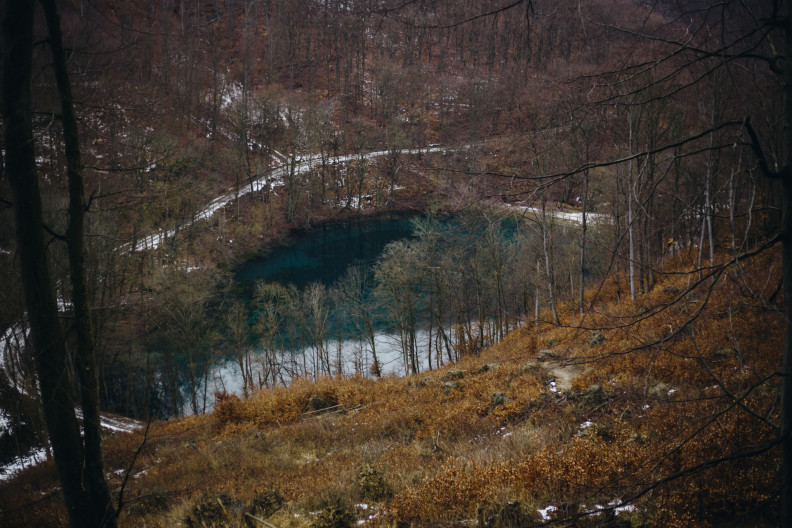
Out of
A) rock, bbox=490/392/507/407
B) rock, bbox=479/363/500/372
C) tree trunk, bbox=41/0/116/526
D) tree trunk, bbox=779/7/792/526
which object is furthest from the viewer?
rock, bbox=479/363/500/372

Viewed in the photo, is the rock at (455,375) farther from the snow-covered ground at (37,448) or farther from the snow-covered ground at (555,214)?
the snow-covered ground at (37,448)

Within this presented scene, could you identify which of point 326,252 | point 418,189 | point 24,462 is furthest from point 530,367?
point 418,189

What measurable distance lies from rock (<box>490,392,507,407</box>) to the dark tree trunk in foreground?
6703 mm

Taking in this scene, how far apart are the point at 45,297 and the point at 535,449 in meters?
5.92

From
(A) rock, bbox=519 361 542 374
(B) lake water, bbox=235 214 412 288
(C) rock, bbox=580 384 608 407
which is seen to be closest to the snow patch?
(A) rock, bbox=519 361 542 374

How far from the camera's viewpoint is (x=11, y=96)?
3.71m

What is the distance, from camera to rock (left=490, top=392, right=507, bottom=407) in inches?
347

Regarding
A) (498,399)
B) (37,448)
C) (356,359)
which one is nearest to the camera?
(498,399)

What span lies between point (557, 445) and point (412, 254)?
1900 centimetres

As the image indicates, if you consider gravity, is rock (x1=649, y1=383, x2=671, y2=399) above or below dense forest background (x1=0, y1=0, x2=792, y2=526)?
below

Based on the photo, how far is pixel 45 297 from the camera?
3.91m

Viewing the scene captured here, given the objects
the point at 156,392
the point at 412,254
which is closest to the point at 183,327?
the point at 156,392

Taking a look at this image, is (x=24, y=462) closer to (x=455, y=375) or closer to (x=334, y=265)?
(x=455, y=375)

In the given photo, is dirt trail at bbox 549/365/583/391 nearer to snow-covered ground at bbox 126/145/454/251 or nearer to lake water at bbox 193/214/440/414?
lake water at bbox 193/214/440/414
